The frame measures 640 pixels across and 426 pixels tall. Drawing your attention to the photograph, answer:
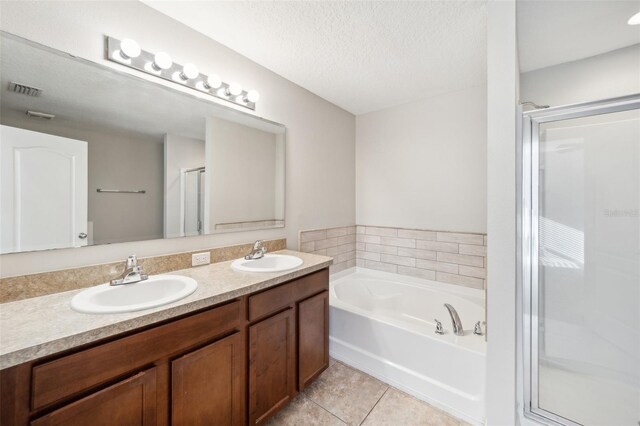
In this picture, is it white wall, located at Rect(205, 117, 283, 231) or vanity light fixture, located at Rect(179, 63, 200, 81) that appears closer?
vanity light fixture, located at Rect(179, 63, 200, 81)

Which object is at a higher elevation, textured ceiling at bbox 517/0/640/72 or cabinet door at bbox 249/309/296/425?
textured ceiling at bbox 517/0/640/72

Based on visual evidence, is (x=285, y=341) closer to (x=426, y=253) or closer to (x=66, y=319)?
(x=66, y=319)

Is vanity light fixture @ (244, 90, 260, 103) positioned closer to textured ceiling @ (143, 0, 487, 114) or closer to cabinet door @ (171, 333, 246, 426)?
textured ceiling @ (143, 0, 487, 114)

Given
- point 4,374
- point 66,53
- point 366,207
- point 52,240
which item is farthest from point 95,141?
point 366,207

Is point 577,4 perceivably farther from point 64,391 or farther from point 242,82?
point 64,391

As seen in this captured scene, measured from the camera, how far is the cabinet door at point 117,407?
0.83 m

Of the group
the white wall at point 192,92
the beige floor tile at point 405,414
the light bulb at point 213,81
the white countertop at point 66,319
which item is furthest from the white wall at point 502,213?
the light bulb at point 213,81

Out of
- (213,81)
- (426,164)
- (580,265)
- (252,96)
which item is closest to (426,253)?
(426,164)

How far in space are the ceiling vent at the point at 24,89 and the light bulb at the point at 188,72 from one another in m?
0.69

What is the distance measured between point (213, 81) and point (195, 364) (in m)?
1.69

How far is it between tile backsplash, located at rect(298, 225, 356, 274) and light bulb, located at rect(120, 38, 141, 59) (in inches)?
69.0

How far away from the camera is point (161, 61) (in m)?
1.51

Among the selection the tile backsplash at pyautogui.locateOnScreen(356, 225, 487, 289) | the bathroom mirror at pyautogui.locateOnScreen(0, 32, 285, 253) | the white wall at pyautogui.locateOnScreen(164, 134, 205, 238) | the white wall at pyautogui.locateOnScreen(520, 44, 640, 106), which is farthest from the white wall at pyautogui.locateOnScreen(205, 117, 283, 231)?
the white wall at pyautogui.locateOnScreen(520, 44, 640, 106)

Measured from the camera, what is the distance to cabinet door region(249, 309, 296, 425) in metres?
1.38
